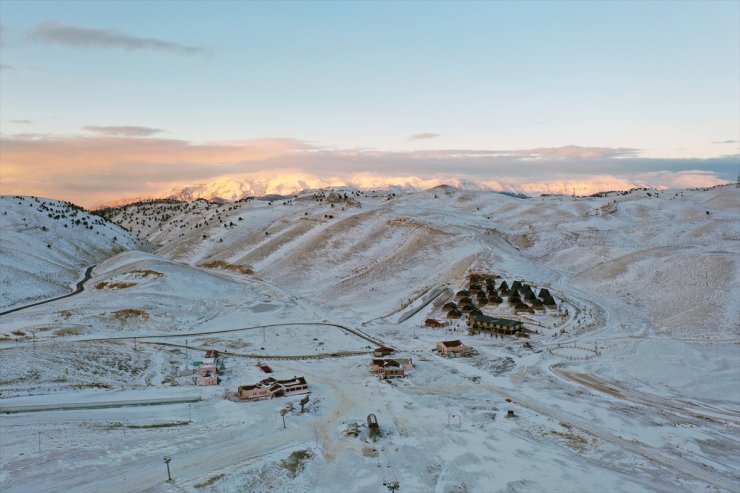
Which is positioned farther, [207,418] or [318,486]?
[207,418]

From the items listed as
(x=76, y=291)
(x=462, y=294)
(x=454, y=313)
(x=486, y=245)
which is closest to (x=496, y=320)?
(x=454, y=313)

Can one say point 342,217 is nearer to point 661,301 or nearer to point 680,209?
point 661,301

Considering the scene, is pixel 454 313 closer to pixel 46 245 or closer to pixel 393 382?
pixel 393 382

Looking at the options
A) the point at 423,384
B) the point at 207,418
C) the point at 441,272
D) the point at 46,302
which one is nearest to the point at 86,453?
the point at 207,418

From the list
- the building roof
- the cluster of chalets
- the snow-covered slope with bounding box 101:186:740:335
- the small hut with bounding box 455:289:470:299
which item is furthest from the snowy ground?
the small hut with bounding box 455:289:470:299

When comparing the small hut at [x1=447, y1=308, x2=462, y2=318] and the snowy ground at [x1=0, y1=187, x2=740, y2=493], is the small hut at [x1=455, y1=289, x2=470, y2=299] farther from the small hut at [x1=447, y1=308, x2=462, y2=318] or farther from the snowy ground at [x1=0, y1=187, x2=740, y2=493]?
the small hut at [x1=447, y1=308, x2=462, y2=318]

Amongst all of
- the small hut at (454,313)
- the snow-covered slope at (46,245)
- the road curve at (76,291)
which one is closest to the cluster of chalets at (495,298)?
the small hut at (454,313)

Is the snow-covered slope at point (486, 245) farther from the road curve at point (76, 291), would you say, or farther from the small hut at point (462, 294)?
the road curve at point (76, 291)
